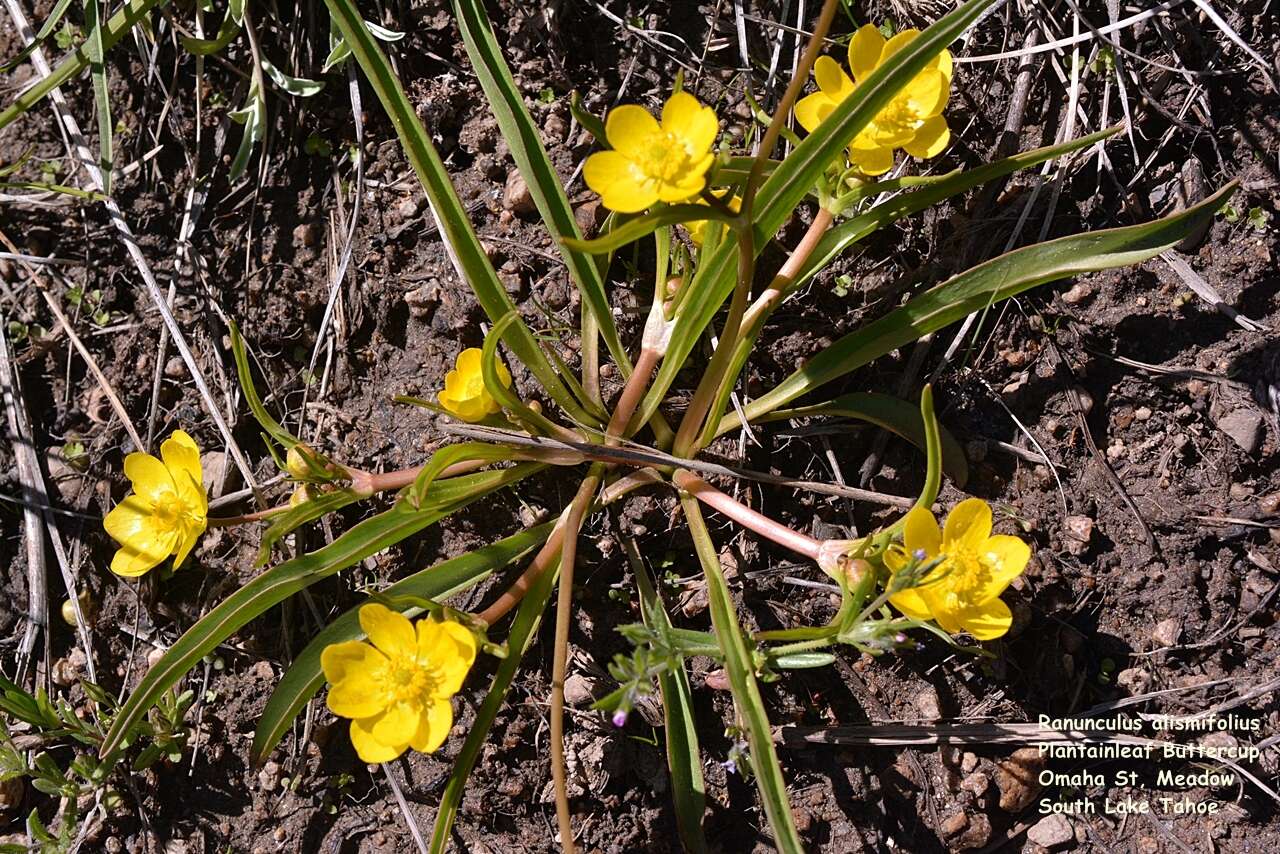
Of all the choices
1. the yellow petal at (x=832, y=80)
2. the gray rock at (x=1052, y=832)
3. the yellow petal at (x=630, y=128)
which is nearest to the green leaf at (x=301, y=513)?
the yellow petal at (x=630, y=128)

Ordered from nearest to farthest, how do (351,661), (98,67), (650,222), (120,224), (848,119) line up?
1. (650,222)
2. (848,119)
3. (351,661)
4. (98,67)
5. (120,224)

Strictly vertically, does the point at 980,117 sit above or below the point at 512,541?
above

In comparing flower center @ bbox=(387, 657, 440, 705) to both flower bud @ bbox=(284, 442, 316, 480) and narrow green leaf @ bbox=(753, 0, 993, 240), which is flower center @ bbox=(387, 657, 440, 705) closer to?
flower bud @ bbox=(284, 442, 316, 480)

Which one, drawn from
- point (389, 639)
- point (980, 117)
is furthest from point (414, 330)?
point (980, 117)

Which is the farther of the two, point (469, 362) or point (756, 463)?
point (756, 463)

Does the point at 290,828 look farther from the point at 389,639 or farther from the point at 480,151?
the point at 480,151

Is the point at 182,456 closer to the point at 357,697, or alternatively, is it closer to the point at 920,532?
the point at 357,697

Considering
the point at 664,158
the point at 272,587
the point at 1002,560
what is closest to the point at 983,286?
the point at 1002,560
